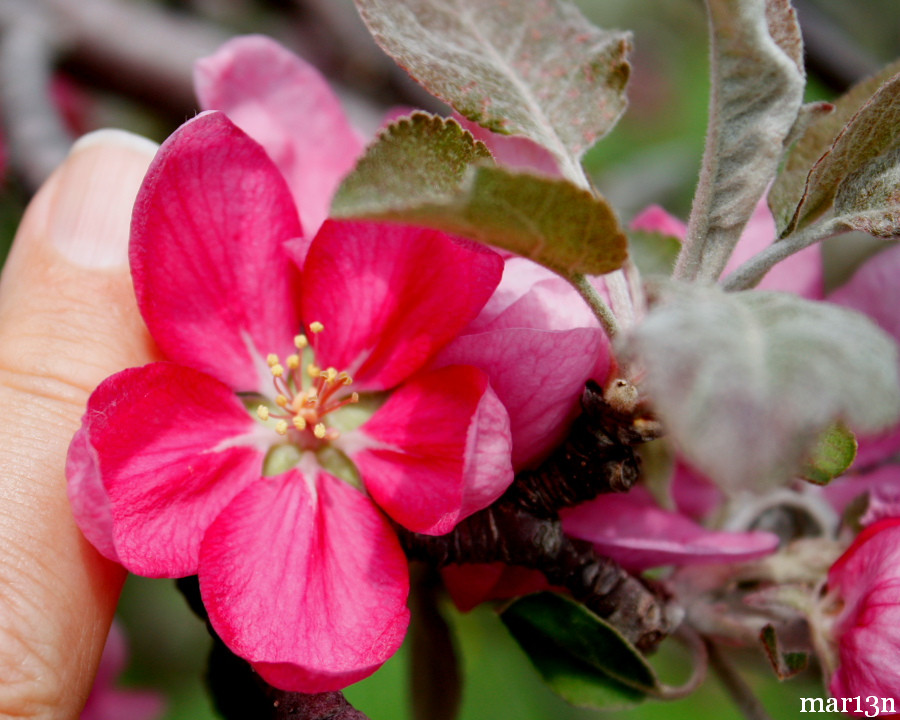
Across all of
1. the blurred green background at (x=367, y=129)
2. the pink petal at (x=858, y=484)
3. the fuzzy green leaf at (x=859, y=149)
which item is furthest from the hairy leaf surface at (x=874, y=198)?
the blurred green background at (x=367, y=129)

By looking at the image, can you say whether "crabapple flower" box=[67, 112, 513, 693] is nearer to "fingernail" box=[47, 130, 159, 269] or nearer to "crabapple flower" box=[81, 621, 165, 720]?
"fingernail" box=[47, 130, 159, 269]

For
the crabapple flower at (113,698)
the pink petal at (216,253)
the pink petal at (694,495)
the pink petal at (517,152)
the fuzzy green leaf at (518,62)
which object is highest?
the fuzzy green leaf at (518,62)

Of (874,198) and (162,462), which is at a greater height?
(874,198)

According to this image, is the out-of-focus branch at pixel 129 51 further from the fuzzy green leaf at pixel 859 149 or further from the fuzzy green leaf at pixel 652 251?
the fuzzy green leaf at pixel 859 149

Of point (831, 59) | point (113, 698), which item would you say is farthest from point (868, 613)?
point (831, 59)

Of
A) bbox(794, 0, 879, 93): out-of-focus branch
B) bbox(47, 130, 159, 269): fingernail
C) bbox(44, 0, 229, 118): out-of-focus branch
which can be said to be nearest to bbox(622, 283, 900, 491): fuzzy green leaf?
bbox(47, 130, 159, 269): fingernail

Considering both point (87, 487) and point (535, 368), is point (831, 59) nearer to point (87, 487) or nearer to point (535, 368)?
point (535, 368)
